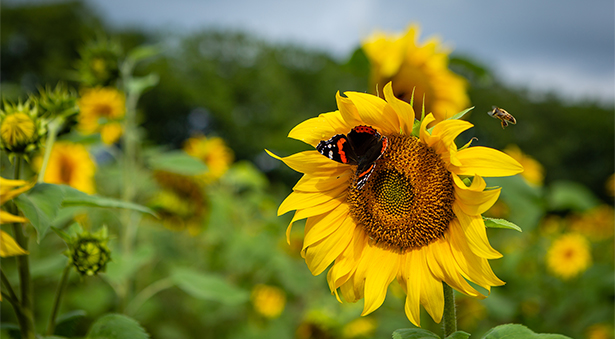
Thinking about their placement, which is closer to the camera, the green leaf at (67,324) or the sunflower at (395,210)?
the sunflower at (395,210)

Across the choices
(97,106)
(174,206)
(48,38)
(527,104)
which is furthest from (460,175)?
(48,38)

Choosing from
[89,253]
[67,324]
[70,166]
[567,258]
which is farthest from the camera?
[567,258]

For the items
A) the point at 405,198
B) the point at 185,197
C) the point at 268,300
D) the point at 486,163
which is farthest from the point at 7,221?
the point at 268,300

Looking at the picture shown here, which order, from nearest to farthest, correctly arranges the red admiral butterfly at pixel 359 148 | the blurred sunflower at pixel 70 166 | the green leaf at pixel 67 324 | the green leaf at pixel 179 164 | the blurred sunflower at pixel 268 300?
the red admiral butterfly at pixel 359 148 < the green leaf at pixel 67 324 < the green leaf at pixel 179 164 < the blurred sunflower at pixel 70 166 < the blurred sunflower at pixel 268 300

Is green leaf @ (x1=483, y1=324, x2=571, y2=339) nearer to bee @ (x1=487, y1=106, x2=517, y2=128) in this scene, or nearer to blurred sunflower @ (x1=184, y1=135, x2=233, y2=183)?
bee @ (x1=487, y1=106, x2=517, y2=128)

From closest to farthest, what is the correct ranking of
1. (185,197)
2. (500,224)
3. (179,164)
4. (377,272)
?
1. (500,224)
2. (377,272)
3. (179,164)
4. (185,197)

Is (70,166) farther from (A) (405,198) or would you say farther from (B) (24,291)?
(A) (405,198)

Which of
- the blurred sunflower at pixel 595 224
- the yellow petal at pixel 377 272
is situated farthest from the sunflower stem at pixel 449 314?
the blurred sunflower at pixel 595 224

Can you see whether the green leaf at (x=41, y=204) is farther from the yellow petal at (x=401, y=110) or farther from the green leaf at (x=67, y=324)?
the yellow petal at (x=401, y=110)
